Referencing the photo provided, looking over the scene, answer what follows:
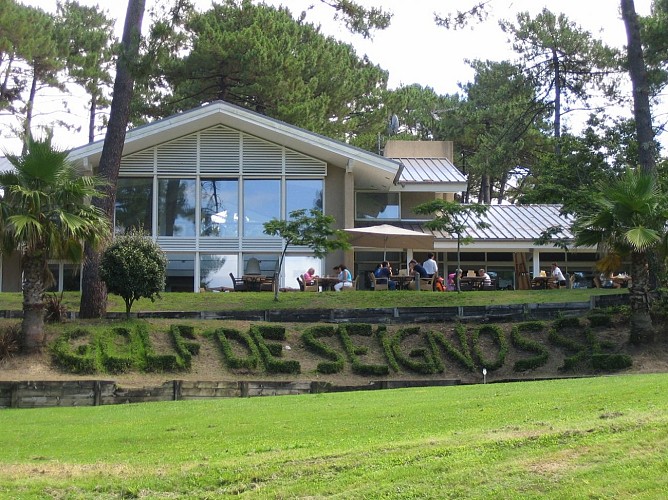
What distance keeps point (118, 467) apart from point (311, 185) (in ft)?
71.8

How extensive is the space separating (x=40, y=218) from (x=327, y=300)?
8214 millimetres

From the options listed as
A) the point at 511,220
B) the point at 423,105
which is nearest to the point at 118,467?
the point at 511,220

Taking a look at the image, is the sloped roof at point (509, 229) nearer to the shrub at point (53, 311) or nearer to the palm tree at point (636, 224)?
the palm tree at point (636, 224)

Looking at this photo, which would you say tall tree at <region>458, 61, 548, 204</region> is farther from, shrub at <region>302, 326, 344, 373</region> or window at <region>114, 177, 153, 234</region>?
shrub at <region>302, 326, 344, 373</region>

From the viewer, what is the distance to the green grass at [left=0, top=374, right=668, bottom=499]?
7.60 metres

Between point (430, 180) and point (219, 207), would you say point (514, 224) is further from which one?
point (219, 207)

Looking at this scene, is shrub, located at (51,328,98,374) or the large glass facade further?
the large glass facade

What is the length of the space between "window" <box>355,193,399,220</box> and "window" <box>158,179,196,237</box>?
6.30 metres

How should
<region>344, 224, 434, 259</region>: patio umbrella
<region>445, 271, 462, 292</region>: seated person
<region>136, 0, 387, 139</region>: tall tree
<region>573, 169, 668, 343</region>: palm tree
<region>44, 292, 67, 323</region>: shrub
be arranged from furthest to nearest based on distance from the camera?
<region>136, 0, 387, 139</region>: tall tree → <region>445, 271, 462, 292</region>: seated person → <region>344, 224, 434, 259</region>: patio umbrella → <region>44, 292, 67, 323</region>: shrub → <region>573, 169, 668, 343</region>: palm tree

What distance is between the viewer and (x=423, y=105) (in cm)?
5422

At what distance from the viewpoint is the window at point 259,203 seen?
30.0 m

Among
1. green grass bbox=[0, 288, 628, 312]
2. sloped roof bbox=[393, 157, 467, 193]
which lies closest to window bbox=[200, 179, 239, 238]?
green grass bbox=[0, 288, 628, 312]

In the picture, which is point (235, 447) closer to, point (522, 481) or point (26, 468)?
point (26, 468)

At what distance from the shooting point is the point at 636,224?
Result: 1819cm
